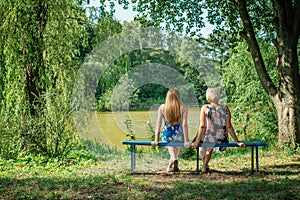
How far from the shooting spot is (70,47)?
31.6 feet

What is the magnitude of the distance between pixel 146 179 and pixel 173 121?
1083 mm

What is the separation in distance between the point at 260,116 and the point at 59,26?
5.82 meters

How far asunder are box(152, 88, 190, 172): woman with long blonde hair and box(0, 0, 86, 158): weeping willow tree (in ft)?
8.29

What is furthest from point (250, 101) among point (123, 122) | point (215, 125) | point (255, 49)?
point (215, 125)

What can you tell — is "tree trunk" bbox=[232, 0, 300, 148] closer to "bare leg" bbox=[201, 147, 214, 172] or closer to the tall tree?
the tall tree

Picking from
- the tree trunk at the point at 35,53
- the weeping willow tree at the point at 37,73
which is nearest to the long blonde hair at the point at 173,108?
the weeping willow tree at the point at 37,73

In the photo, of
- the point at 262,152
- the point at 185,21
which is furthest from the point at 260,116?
the point at 185,21

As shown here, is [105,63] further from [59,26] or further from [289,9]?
[289,9]

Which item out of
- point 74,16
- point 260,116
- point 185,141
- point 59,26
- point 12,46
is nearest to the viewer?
point 185,141

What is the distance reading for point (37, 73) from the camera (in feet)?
31.2

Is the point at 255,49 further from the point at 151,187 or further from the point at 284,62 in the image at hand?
the point at 151,187

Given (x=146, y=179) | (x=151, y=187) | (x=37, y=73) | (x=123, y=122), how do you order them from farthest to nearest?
1. (x=123, y=122)
2. (x=37, y=73)
3. (x=146, y=179)
4. (x=151, y=187)

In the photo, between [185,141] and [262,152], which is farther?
[262,152]

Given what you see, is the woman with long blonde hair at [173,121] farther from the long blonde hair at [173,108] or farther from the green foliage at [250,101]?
the green foliage at [250,101]
